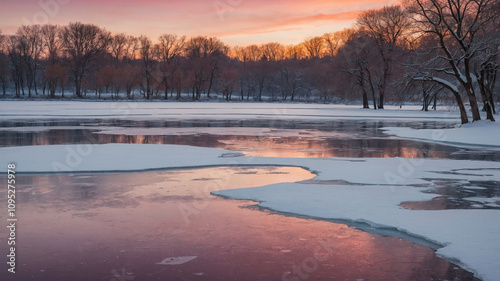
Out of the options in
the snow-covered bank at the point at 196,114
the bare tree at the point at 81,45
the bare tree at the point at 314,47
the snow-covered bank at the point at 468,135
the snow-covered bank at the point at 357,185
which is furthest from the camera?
the bare tree at the point at 314,47

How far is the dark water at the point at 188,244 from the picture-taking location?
258 inches

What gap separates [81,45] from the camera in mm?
107000

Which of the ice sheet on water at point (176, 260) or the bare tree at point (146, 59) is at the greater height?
the bare tree at point (146, 59)

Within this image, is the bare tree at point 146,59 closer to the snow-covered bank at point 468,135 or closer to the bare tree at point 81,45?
the bare tree at point 81,45

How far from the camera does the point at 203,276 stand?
21.0 feet

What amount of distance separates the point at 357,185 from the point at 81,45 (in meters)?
104

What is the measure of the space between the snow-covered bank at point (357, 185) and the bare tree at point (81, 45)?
301 feet

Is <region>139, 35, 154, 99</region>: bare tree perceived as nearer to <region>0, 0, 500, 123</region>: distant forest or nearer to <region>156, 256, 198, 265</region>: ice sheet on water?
<region>0, 0, 500, 123</region>: distant forest

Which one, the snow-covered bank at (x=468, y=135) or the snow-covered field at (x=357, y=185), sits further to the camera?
the snow-covered bank at (x=468, y=135)

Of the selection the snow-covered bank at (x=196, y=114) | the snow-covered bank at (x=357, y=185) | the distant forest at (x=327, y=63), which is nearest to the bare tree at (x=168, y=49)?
the distant forest at (x=327, y=63)

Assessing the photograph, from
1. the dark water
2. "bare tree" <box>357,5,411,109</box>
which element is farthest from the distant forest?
the dark water

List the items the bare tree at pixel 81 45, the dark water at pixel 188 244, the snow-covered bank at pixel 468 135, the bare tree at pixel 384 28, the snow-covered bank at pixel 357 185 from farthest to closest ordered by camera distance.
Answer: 1. the bare tree at pixel 81 45
2. the bare tree at pixel 384 28
3. the snow-covered bank at pixel 468 135
4. the snow-covered bank at pixel 357 185
5. the dark water at pixel 188 244

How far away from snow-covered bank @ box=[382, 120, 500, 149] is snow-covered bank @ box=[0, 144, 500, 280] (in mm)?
9141

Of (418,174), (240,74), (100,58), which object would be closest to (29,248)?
(418,174)
